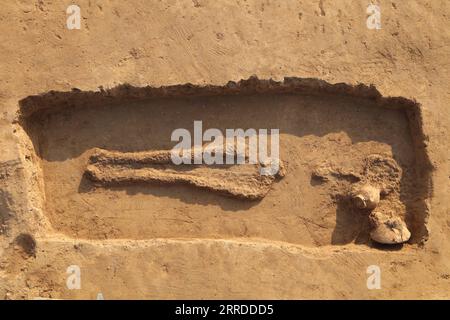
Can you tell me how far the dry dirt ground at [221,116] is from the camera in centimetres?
385

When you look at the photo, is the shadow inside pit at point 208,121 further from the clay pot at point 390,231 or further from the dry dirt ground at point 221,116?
the clay pot at point 390,231

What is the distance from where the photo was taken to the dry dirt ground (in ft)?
12.6

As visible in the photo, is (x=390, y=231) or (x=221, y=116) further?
(x=221, y=116)

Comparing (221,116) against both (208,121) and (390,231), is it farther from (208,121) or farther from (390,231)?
(390,231)

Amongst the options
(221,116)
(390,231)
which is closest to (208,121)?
(221,116)

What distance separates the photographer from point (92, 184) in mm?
3943

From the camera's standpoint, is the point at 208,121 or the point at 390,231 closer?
the point at 390,231

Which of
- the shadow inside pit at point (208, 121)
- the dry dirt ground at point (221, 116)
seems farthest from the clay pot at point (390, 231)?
the shadow inside pit at point (208, 121)

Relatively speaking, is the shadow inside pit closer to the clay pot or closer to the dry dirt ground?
the dry dirt ground

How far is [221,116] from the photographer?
3990 millimetres

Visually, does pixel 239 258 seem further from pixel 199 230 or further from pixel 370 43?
pixel 370 43

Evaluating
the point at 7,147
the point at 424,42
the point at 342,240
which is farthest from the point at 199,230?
the point at 424,42

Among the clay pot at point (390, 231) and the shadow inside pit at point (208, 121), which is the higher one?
the shadow inside pit at point (208, 121)

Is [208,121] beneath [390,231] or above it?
above
